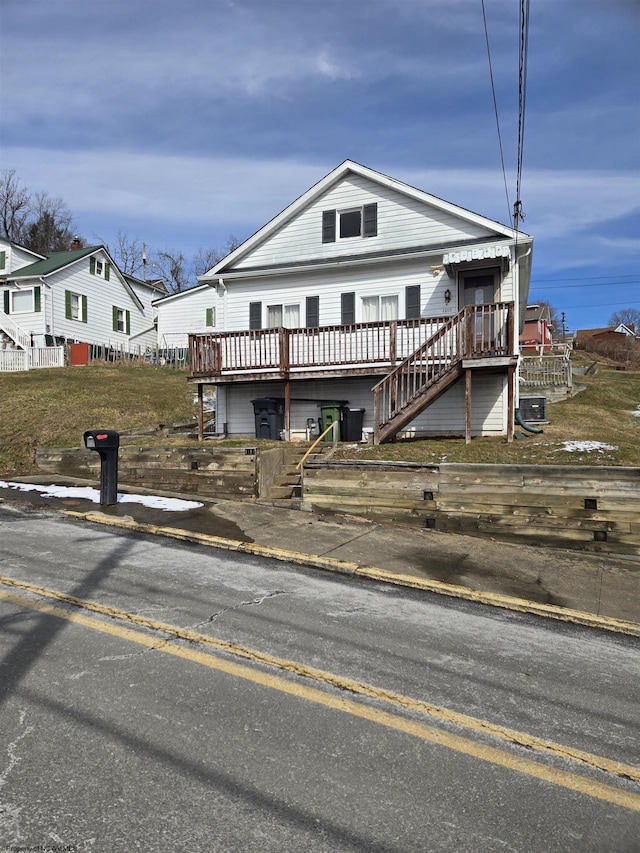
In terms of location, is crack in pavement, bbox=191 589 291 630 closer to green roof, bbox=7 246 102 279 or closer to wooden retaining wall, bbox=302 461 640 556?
wooden retaining wall, bbox=302 461 640 556

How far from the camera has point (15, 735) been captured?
317 centimetres

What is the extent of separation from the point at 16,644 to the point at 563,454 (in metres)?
9.35

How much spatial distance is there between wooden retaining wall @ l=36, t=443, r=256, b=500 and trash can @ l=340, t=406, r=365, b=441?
13.3ft

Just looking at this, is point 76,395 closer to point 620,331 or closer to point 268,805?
point 268,805

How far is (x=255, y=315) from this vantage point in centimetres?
1795

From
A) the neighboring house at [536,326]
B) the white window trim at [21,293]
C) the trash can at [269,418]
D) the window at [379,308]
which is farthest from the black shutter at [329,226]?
the neighboring house at [536,326]

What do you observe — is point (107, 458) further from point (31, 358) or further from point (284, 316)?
point (31, 358)

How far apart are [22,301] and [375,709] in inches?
1431

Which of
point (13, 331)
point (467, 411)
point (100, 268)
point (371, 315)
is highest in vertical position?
point (100, 268)

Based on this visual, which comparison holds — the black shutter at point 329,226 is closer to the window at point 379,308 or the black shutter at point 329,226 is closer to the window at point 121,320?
the window at point 379,308

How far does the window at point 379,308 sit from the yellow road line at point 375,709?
13.0 metres

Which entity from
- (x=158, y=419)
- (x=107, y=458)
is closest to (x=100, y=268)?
(x=158, y=419)

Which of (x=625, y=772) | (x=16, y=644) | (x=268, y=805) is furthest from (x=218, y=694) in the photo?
(x=625, y=772)

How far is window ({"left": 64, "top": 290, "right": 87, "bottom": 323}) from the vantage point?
113 feet
